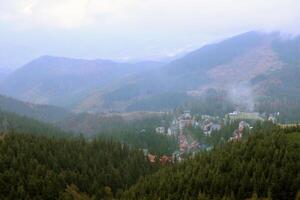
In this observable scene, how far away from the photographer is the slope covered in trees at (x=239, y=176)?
88438mm

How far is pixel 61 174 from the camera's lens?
11625cm

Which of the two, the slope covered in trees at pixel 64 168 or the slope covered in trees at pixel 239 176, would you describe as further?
the slope covered in trees at pixel 64 168

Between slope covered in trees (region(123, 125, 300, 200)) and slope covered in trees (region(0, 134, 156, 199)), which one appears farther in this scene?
slope covered in trees (region(0, 134, 156, 199))

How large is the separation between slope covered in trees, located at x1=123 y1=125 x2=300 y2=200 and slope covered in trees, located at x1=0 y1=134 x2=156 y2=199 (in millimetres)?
12522

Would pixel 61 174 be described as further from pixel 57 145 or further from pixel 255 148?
pixel 255 148

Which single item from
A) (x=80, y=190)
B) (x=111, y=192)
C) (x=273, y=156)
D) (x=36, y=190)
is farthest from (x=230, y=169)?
(x=36, y=190)

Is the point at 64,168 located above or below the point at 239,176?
below

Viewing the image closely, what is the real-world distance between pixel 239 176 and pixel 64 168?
177ft

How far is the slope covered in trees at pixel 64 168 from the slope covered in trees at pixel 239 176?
12.5 metres

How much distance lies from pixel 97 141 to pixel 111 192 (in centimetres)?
4441

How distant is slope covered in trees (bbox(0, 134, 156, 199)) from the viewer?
4264 inches

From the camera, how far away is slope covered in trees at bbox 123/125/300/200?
88.4m

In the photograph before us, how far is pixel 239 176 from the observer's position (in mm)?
95500

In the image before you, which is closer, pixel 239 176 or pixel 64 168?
pixel 239 176
